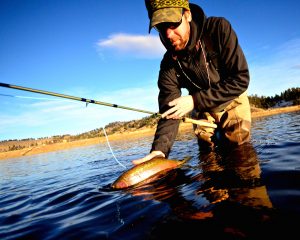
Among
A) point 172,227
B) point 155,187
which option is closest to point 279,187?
point 172,227

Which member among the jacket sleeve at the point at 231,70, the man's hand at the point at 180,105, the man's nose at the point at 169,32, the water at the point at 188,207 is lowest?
the water at the point at 188,207

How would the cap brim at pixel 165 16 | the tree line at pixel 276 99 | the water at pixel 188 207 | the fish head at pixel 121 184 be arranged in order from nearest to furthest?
the water at pixel 188 207 < the cap brim at pixel 165 16 < the fish head at pixel 121 184 < the tree line at pixel 276 99

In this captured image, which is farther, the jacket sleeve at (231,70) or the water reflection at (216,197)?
the jacket sleeve at (231,70)

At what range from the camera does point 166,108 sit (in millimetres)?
4609

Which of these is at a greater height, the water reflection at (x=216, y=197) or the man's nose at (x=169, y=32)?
the man's nose at (x=169, y=32)

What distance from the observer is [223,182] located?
124 inches

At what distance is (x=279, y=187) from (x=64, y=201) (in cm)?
299

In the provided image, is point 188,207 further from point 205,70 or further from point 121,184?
point 205,70

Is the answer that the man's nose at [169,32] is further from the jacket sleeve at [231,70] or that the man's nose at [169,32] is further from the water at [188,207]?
the water at [188,207]

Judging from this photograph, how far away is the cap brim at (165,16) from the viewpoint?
348cm

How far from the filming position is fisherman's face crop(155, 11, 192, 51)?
145 inches

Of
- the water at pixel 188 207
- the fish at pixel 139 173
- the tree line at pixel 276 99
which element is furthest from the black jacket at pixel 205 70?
the tree line at pixel 276 99

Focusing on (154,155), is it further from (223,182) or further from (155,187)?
(223,182)

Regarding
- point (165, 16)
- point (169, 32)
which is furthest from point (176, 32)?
point (165, 16)
